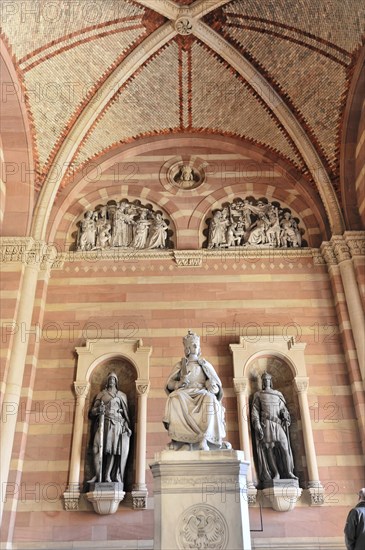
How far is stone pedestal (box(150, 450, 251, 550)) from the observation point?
229 inches

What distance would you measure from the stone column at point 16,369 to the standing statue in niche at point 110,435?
1.41 metres

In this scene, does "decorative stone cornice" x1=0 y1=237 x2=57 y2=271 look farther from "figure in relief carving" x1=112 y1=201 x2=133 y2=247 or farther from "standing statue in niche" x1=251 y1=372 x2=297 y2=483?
"standing statue in niche" x1=251 y1=372 x2=297 y2=483

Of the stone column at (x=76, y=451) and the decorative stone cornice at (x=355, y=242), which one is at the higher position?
the decorative stone cornice at (x=355, y=242)

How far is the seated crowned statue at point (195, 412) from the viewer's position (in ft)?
21.1

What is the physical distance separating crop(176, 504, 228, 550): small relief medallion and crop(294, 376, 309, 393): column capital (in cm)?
440

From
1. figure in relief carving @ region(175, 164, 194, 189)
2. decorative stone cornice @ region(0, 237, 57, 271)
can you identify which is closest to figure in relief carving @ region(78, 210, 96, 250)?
decorative stone cornice @ region(0, 237, 57, 271)

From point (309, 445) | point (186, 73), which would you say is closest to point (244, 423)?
point (309, 445)

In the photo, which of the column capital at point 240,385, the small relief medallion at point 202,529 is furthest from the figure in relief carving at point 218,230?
the small relief medallion at point 202,529

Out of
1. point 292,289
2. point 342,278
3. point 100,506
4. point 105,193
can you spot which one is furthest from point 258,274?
point 100,506

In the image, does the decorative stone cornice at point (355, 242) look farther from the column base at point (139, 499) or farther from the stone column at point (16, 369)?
the stone column at point (16, 369)

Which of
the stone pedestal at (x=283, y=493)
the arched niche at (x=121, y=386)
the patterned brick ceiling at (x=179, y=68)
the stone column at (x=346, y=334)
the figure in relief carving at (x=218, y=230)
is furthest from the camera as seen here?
the figure in relief carving at (x=218, y=230)

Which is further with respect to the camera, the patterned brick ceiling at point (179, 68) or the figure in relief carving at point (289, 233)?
the figure in relief carving at point (289, 233)

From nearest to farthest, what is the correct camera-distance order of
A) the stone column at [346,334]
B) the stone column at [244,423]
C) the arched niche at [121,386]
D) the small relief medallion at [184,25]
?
1. the stone column at [244,423]
2. the arched niche at [121,386]
3. the stone column at [346,334]
4. the small relief medallion at [184,25]

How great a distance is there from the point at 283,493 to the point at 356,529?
9.92ft
